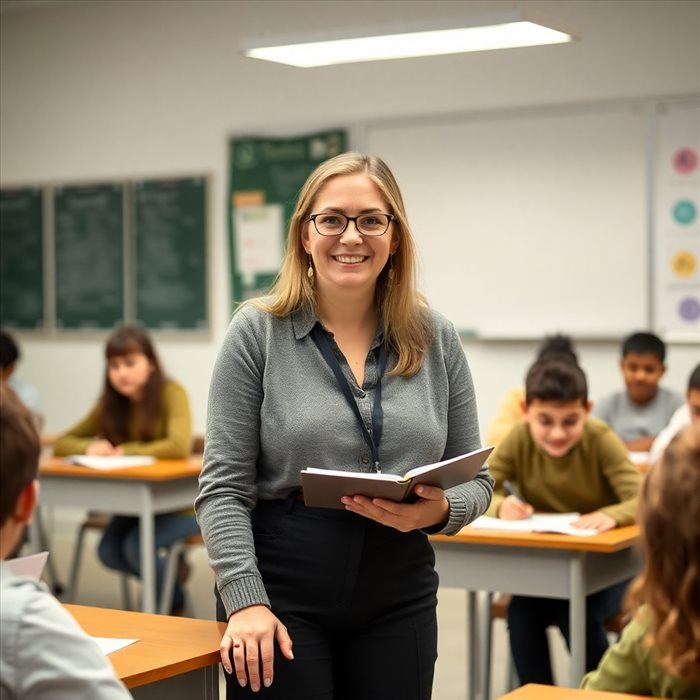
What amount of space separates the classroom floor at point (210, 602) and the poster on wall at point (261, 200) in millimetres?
1675

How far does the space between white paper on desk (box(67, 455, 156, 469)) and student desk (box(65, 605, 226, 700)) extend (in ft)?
8.58

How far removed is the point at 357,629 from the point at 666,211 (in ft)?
14.2

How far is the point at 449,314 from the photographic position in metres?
6.65

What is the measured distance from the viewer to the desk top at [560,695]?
1.87m

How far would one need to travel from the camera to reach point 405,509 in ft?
6.97

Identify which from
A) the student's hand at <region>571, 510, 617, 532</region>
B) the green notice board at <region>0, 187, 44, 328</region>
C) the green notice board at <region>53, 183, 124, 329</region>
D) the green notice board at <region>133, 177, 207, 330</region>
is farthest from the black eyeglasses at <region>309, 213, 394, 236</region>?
the green notice board at <region>0, 187, 44, 328</region>

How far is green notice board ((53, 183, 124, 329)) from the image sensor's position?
25.4 feet

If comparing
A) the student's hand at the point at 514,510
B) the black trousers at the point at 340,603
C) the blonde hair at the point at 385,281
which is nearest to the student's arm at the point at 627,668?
the black trousers at the point at 340,603

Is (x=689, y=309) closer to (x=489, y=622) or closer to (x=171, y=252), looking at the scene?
(x=489, y=622)

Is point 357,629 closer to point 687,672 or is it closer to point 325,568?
point 325,568

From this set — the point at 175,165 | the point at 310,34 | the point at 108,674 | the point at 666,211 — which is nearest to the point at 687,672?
the point at 108,674

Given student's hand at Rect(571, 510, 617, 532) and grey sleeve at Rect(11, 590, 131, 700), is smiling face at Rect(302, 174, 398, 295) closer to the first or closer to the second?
grey sleeve at Rect(11, 590, 131, 700)

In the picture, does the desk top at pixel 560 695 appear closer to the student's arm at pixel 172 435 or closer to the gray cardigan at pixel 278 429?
the gray cardigan at pixel 278 429

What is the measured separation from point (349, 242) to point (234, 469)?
438 millimetres
